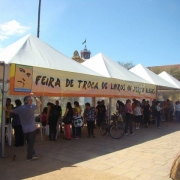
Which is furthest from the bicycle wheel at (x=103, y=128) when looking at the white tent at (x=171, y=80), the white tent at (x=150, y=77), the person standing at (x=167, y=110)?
the white tent at (x=171, y=80)

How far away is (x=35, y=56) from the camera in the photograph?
23.2ft

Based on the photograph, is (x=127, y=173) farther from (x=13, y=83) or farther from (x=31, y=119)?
(x=13, y=83)

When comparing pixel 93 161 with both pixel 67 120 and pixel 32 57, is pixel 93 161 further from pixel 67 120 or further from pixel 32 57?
pixel 32 57

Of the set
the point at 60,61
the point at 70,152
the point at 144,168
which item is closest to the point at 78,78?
the point at 60,61

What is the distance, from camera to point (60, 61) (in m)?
7.76

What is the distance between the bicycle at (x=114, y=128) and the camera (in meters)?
8.98

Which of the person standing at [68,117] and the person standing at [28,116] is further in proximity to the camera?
the person standing at [68,117]

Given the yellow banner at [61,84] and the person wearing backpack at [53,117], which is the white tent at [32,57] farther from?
the person wearing backpack at [53,117]

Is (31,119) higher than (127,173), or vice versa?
(31,119)

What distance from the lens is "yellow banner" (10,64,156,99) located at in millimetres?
5809

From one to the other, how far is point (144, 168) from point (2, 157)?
379cm

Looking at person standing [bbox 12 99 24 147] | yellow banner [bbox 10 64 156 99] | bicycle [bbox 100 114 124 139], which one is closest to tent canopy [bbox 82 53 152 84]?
yellow banner [bbox 10 64 156 99]

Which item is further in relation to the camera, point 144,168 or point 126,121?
point 126,121

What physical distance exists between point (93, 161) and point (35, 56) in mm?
3789
